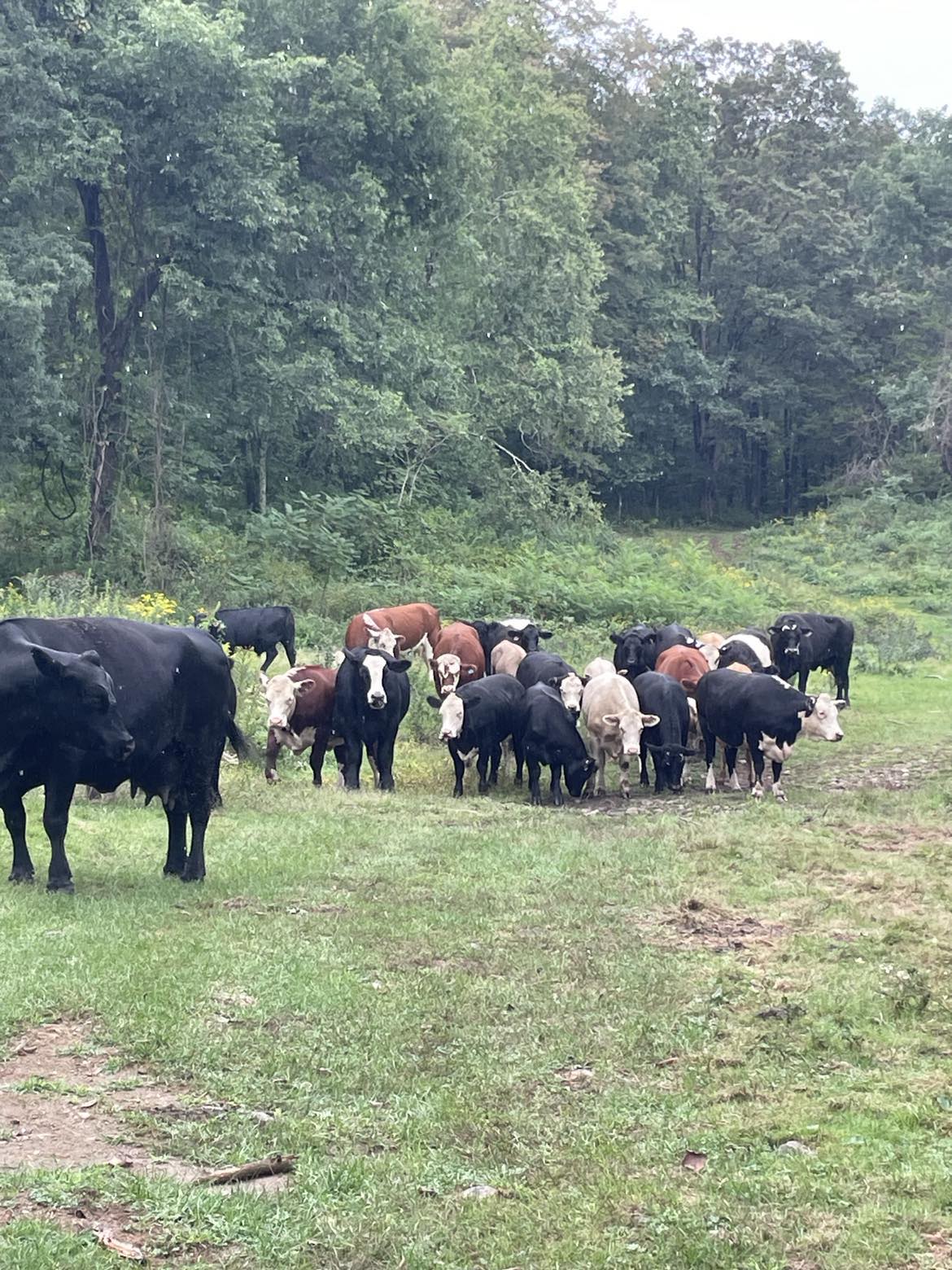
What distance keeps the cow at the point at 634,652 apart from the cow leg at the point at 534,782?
431 centimetres

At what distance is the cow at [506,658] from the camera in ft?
65.1

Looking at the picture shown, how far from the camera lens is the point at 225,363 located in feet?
99.4

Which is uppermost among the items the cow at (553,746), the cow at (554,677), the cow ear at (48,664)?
the cow ear at (48,664)

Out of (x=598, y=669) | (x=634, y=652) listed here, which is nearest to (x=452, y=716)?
(x=598, y=669)

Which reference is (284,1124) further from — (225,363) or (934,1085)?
(225,363)

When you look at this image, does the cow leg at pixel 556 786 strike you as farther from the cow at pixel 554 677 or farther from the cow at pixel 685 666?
the cow at pixel 685 666

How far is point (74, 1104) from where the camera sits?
5.64 m

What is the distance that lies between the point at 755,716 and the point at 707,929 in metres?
6.70

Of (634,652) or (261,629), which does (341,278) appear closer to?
(261,629)

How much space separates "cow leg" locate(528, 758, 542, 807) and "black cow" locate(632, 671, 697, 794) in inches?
48.1

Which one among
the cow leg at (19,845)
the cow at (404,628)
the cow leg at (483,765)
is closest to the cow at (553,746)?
the cow leg at (483,765)

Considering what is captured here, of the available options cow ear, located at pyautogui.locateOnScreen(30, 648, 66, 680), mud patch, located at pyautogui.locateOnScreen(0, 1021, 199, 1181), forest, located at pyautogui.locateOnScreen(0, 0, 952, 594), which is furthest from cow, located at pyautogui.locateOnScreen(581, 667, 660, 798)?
forest, located at pyautogui.locateOnScreen(0, 0, 952, 594)

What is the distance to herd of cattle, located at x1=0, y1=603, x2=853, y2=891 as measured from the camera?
9.24 meters

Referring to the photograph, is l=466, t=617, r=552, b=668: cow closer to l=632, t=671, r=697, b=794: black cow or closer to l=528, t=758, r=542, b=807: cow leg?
l=632, t=671, r=697, b=794: black cow
